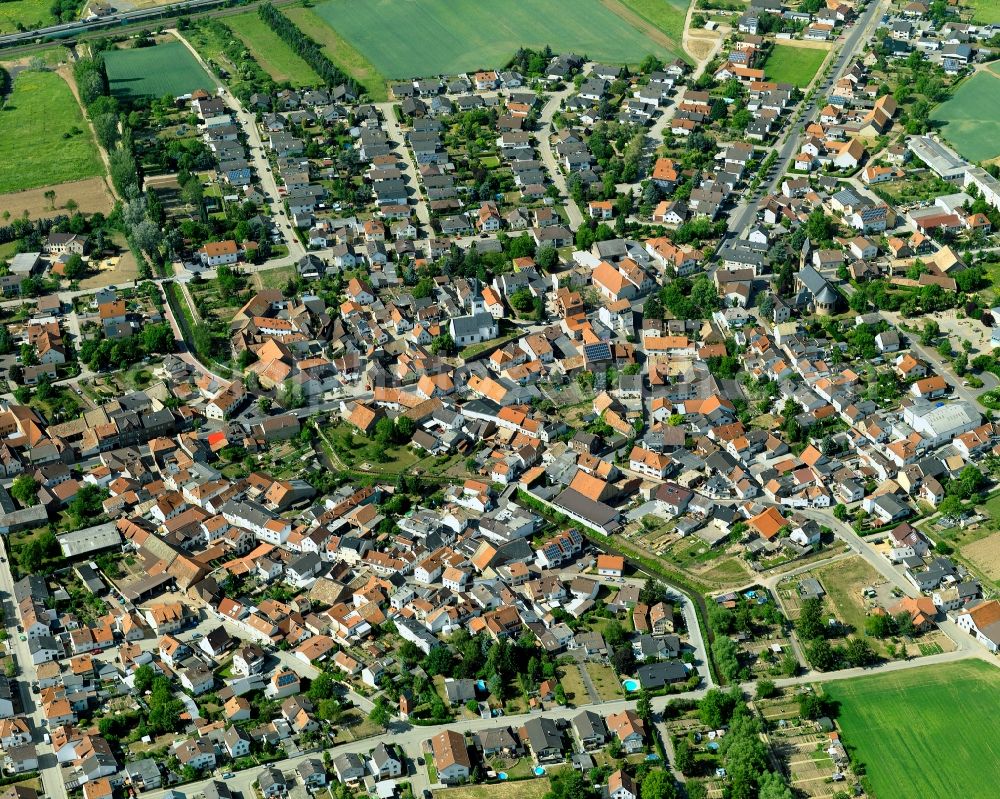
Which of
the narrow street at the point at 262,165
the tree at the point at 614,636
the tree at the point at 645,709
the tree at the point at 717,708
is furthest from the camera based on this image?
the narrow street at the point at 262,165

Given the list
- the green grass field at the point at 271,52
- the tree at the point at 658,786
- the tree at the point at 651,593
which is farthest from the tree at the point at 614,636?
the green grass field at the point at 271,52

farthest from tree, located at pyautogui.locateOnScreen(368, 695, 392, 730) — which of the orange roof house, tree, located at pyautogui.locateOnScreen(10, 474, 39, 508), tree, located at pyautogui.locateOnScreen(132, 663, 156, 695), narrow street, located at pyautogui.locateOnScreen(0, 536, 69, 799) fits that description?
tree, located at pyautogui.locateOnScreen(10, 474, 39, 508)

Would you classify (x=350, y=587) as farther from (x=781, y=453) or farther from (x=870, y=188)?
(x=870, y=188)

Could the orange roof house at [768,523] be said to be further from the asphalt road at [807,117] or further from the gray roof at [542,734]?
the asphalt road at [807,117]

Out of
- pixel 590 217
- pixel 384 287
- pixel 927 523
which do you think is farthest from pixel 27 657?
pixel 590 217

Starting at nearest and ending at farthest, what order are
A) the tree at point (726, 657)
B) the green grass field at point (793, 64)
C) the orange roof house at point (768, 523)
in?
the tree at point (726, 657) < the orange roof house at point (768, 523) < the green grass field at point (793, 64)

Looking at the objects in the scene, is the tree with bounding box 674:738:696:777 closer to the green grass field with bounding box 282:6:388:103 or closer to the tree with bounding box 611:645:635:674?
the tree with bounding box 611:645:635:674

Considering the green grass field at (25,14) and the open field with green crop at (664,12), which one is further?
the green grass field at (25,14)
